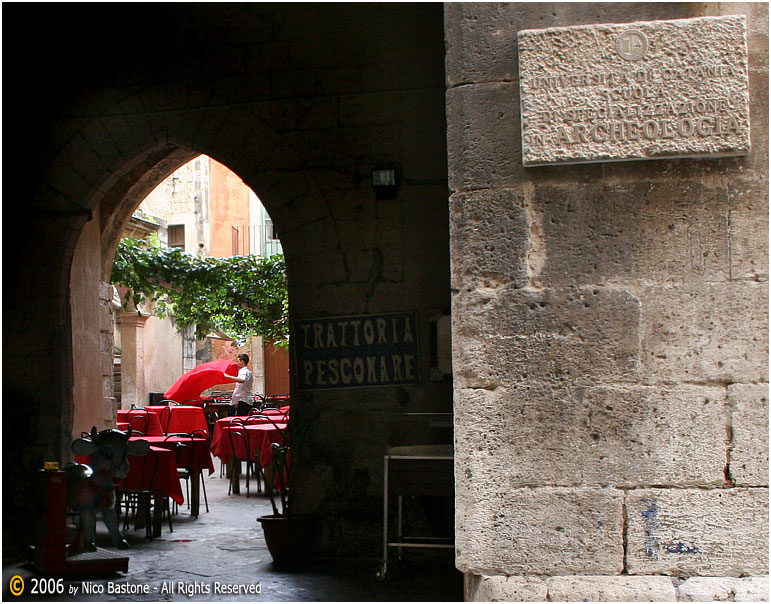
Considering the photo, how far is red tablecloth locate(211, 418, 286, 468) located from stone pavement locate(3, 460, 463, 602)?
5.16 ft

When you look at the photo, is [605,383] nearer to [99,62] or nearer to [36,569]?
[36,569]

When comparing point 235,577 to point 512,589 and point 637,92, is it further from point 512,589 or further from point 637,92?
point 637,92

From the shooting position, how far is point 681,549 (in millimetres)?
2314

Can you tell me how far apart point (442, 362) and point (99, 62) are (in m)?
3.35

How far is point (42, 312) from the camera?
6.29 m

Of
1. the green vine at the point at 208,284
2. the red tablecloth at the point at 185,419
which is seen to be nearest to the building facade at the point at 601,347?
the green vine at the point at 208,284

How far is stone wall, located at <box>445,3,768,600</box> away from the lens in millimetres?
2318

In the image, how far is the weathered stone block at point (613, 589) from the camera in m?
2.30

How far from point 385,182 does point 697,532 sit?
149 inches

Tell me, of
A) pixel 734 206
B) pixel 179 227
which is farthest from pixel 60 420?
pixel 179 227

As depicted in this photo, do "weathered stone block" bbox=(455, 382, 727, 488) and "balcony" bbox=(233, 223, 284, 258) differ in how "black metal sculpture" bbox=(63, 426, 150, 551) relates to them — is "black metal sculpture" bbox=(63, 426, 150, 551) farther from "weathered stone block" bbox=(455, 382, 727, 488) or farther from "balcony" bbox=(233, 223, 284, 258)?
"balcony" bbox=(233, 223, 284, 258)

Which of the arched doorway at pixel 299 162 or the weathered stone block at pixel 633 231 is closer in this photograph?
the weathered stone block at pixel 633 231

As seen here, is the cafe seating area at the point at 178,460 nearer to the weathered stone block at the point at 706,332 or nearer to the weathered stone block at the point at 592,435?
the weathered stone block at the point at 592,435

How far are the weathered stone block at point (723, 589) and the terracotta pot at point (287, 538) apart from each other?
3.30 metres
